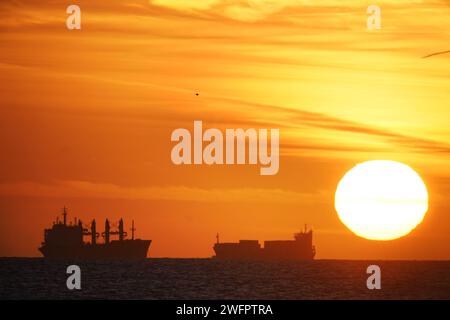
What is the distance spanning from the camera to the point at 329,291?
108 metres
